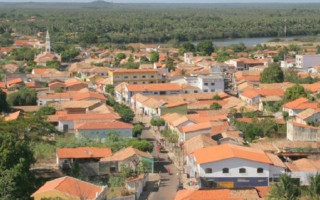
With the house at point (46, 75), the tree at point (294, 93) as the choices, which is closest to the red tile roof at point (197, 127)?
the tree at point (294, 93)

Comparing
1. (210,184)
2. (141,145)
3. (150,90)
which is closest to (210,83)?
(150,90)

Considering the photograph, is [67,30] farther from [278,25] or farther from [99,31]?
[278,25]

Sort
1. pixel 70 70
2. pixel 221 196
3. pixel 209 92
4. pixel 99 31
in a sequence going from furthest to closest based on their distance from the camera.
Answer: pixel 99 31 → pixel 70 70 → pixel 209 92 → pixel 221 196

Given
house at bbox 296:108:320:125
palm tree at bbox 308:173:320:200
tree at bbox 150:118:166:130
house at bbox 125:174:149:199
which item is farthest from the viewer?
tree at bbox 150:118:166:130

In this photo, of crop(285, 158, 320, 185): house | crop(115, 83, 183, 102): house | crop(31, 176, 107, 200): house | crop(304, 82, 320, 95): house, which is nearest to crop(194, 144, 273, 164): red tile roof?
crop(285, 158, 320, 185): house

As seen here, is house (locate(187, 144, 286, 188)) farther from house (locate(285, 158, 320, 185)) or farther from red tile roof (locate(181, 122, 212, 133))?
red tile roof (locate(181, 122, 212, 133))

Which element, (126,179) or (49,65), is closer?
(126,179)

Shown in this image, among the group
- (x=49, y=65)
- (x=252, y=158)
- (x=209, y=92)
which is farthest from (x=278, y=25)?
(x=252, y=158)
